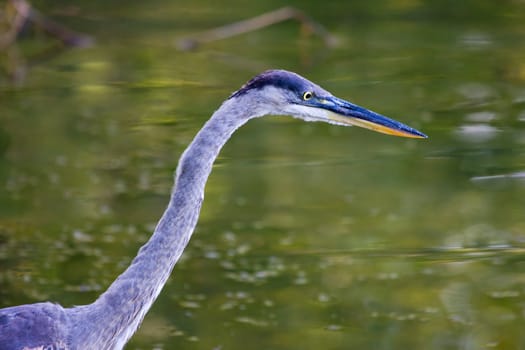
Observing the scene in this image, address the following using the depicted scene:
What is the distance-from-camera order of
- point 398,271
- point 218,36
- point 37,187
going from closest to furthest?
point 398,271
point 37,187
point 218,36

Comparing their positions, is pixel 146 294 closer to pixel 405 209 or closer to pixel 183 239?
pixel 183 239

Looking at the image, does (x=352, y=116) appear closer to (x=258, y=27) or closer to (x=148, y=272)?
(x=148, y=272)

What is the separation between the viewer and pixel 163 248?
141 inches

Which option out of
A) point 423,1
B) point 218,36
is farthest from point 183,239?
point 423,1

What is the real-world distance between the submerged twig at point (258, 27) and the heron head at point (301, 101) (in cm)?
635

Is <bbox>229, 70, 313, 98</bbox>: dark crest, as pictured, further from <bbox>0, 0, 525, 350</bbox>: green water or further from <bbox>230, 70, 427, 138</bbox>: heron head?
<bbox>0, 0, 525, 350</bbox>: green water

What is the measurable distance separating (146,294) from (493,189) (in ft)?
11.2

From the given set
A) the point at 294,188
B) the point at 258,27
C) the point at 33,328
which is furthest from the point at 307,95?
the point at 258,27

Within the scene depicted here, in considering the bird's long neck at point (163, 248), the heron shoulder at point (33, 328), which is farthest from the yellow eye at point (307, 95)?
the heron shoulder at point (33, 328)

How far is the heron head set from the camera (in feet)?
12.3

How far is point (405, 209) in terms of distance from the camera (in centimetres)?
643

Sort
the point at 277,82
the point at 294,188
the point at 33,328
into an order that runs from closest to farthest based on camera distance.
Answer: the point at 33,328 → the point at 277,82 → the point at 294,188

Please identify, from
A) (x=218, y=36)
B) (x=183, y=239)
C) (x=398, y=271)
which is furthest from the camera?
(x=218, y=36)

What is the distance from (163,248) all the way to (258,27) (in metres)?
7.09
